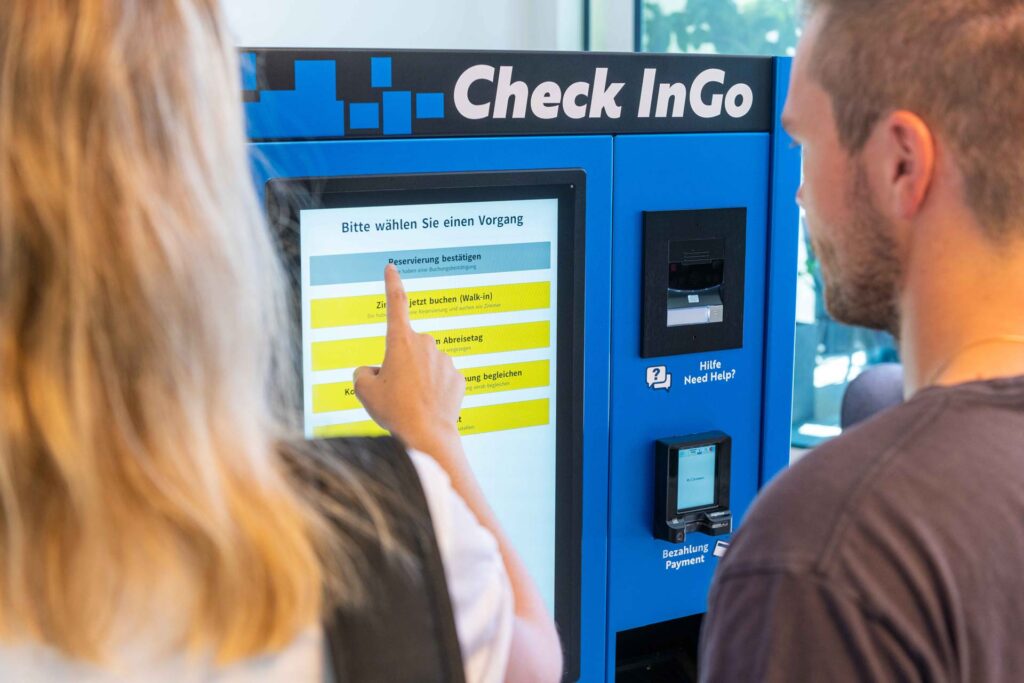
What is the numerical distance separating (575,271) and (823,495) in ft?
2.77

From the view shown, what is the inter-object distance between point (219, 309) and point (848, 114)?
0.69m

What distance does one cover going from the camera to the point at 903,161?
1.12 meters

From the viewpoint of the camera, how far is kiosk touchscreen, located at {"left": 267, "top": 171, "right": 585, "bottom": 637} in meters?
1.57

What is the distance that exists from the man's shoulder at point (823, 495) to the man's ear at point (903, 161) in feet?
0.80

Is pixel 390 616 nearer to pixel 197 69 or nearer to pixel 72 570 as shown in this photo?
pixel 72 570

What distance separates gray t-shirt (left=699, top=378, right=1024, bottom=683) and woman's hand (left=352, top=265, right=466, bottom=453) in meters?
0.52

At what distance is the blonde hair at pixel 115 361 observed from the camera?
0.75m

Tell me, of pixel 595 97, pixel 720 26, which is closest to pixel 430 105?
pixel 595 97

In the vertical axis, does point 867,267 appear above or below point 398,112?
below

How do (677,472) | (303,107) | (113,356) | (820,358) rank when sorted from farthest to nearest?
(820,358) → (677,472) → (303,107) → (113,356)

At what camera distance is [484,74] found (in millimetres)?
1633

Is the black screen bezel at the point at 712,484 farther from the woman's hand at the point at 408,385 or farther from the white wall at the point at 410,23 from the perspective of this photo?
the white wall at the point at 410,23

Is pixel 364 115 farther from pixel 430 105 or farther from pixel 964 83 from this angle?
pixel 964 83

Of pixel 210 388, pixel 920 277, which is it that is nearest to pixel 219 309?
pixel 210 388
